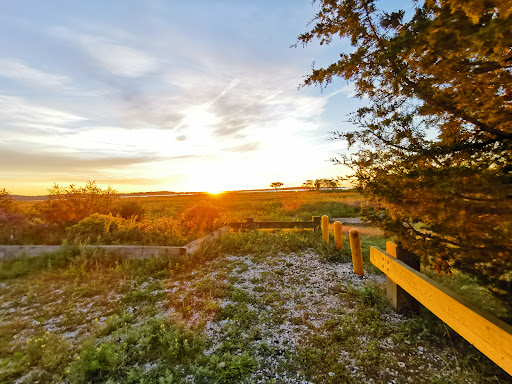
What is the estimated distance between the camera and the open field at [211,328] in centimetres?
338

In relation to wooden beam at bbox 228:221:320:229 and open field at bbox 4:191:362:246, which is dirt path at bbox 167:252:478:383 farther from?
wooden beam at bbox 228:221:320:229

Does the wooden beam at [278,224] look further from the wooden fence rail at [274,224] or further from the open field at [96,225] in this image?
the open field at [96,225]

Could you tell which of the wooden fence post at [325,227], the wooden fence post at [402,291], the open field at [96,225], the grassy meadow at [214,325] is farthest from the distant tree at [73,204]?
the wooden fence post at [402,291]

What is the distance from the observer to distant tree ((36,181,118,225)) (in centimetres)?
1041

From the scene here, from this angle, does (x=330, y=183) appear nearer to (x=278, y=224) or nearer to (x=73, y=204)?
(x=278, y=224)

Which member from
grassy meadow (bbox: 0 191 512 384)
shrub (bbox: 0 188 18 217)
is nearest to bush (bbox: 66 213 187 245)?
grassy meadow (bbox: 0 191 512 384)

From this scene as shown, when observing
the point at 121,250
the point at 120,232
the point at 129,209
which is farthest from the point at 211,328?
the point at 129,209

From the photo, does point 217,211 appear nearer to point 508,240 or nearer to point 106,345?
point 106,345

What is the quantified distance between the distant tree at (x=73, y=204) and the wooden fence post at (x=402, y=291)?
11.1 metres

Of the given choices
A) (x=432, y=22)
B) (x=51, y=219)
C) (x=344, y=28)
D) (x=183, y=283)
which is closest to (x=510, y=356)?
(x=432, y=22)

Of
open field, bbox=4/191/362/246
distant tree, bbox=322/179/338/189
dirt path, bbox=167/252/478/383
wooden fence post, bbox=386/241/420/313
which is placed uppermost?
distant tree, bbox=322/179/338/189

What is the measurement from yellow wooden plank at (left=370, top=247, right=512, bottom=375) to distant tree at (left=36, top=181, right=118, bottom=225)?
1140 centimetres

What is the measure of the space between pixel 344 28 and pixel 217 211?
963cm

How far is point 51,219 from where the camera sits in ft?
33.7
